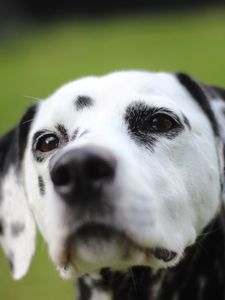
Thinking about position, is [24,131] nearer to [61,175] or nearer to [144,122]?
[144,122]

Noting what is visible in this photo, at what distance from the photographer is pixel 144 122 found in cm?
415

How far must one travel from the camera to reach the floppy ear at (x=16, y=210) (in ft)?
15.4

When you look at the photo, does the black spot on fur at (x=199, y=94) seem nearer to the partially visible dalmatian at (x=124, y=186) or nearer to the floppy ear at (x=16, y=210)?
the partially visible dalmatian at (x=124, y=186)

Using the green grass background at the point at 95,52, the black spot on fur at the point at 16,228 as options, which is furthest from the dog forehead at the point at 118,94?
the green grass background at the point at 95,52

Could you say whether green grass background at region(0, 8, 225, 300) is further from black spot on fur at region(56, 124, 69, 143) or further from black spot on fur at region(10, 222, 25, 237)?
black spot on fur at region(56, 124, 69, 143)

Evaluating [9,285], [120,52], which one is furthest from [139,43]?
[9,285]

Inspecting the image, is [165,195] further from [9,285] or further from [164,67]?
[164,67]

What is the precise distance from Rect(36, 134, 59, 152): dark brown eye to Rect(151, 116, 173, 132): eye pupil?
55 centimetres

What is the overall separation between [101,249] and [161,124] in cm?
94

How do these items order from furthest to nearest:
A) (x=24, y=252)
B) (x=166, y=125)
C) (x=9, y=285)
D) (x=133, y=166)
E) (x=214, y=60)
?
(x=214, y=60) → (x=9, y=285) → (x=24, y=252) → (x=166, y=125) → (x=133, y=166)

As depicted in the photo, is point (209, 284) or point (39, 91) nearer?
point (209, 284)

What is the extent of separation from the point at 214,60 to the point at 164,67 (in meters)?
1.09

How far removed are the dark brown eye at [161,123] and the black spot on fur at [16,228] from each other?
1115mm

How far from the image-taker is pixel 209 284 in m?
4.33
